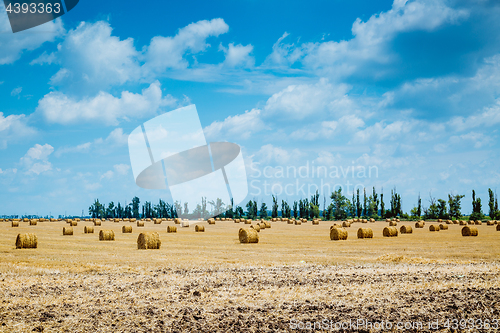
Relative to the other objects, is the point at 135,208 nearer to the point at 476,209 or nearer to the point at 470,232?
the point at 476,209

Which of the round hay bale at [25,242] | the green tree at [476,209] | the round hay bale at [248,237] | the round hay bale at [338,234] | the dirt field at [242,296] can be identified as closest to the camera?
the dirt field at [242,296]

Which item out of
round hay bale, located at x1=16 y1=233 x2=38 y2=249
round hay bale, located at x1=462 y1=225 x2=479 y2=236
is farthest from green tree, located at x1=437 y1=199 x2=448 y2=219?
round hay bale, located at x1=16 y1=233 x2=38 y2=249

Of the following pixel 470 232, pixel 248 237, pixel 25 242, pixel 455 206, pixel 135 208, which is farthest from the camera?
pixel 135 208

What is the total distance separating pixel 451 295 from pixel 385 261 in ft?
25.5

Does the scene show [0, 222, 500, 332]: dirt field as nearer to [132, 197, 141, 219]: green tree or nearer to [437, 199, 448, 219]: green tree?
[437, 199, 448, 219]: green tree

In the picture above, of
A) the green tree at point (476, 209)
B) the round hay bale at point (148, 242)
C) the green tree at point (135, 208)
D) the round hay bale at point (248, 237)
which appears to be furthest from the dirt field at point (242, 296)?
the green tree at point (135, 208)

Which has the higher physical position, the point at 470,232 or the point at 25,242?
the point at 25,242

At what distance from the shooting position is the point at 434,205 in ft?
340

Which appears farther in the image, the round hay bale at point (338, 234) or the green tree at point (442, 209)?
the green tree at point (442, 209)

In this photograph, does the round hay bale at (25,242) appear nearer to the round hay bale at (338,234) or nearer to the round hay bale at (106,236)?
the round hay bale at (106,236)

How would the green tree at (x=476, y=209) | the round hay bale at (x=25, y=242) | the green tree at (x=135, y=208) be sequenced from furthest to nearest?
the green tree at (x=135, y=208), the green tree at (x=476, y=209), the round hay bale at (x=25, y=242)

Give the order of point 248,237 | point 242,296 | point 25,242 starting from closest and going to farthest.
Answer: point 242,296
point 25,242
point 248,237

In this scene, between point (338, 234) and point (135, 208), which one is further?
point (135, 208)

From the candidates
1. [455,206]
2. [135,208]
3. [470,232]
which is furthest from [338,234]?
[135,208]
